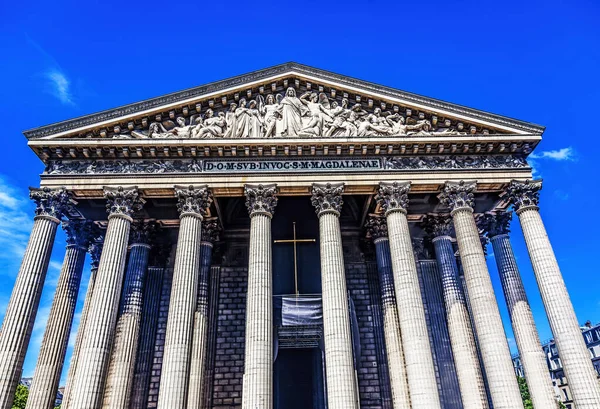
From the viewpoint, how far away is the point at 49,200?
19.5 meters

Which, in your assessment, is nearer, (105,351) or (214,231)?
(105,351)

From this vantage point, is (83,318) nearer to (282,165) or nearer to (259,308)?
(259,308)

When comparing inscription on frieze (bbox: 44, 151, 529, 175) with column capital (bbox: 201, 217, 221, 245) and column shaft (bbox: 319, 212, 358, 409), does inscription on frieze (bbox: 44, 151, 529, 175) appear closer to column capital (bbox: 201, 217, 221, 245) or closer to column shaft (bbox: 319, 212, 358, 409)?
column shaft (bbox: 319, 212, 358, 409)

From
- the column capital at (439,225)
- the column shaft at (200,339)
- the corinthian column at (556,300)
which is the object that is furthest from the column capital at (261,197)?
the corinthian column at (556,300)

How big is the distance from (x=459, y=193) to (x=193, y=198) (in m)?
11.7

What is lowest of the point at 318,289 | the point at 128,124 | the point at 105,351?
the point at 105,351

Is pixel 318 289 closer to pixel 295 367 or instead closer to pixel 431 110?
pixel 295 367

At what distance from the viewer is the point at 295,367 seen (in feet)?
75.7

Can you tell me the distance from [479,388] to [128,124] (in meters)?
18.7

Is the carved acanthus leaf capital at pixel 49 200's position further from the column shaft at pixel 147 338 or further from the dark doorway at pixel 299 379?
the dark doorway at pixel 299 379

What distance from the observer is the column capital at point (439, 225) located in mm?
23062

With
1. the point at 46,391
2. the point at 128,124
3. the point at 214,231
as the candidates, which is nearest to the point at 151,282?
the point at 214,231

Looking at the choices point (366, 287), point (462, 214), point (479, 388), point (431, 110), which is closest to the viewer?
point (479, 388)

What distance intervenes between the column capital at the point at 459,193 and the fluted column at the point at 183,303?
10.7m
